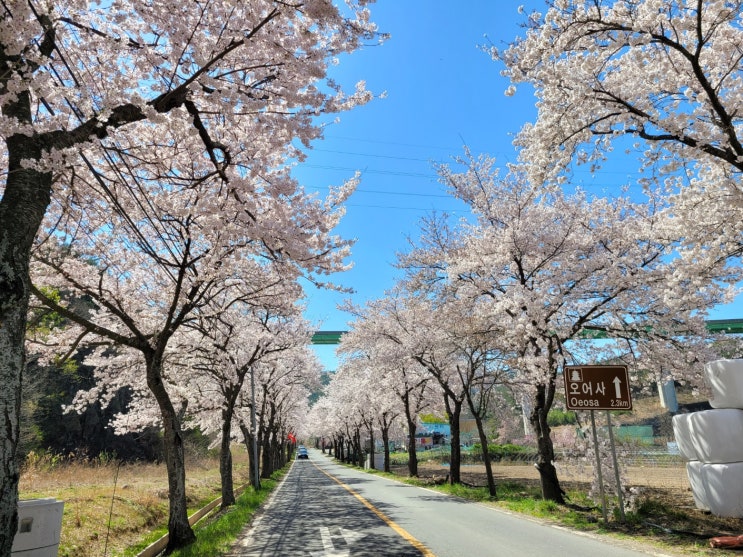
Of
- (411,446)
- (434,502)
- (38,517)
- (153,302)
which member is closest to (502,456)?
(411,446)

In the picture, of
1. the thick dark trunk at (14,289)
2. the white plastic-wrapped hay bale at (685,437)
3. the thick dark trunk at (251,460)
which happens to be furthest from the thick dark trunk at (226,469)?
the white plastic-wrapped hay bale at (685,437)

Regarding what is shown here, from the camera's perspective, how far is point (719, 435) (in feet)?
31.7

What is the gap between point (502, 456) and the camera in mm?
50812

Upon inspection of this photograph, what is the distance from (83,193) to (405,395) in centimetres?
2255

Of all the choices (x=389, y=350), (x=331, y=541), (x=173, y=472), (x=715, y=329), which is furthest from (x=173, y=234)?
(x=715, y=329)

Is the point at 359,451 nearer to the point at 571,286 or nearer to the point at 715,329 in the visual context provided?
the point at 715,329

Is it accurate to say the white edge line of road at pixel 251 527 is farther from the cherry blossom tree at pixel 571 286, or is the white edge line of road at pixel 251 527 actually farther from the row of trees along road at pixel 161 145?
the cherry blossom tree at pixel 571 286

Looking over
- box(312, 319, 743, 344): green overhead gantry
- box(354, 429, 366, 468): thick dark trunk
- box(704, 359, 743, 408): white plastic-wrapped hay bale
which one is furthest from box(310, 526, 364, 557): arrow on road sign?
box(354, 429, 366, 468): thick dark trunk

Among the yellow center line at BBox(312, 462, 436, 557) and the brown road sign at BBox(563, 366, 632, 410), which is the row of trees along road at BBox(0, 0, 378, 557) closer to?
the yellow center line at BBox(312, 462, 436, 557)

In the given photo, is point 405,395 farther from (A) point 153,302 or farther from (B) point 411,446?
(A) point 153,302

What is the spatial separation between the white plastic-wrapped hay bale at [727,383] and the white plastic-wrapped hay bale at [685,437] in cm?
74

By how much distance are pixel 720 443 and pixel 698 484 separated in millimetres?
1604

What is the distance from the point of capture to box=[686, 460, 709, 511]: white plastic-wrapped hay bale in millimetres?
10352

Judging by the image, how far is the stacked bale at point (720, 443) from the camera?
9562 millimetres
